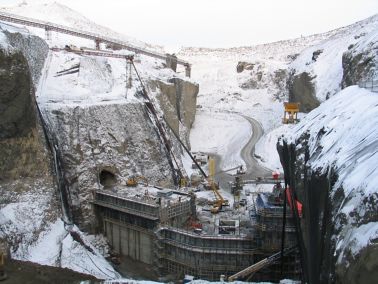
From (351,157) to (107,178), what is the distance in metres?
24.7

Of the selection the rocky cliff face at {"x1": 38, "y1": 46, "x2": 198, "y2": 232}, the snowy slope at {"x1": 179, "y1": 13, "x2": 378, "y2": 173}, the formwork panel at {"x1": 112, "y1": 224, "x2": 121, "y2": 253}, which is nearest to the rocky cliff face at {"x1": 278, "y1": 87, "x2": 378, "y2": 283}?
the formwork panel at {"x1": 112, "y1": 224, "x2": 121, "y2": 253}

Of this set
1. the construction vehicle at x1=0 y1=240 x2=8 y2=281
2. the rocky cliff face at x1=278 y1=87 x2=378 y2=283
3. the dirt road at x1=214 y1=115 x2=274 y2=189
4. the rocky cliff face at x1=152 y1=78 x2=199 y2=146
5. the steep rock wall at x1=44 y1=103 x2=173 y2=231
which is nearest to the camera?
the rocky cliff face at x1=278 y1=87 x2=378 y2=283

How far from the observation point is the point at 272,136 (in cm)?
4366

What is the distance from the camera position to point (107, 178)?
3312cm

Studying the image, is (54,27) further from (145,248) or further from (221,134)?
(145,248)

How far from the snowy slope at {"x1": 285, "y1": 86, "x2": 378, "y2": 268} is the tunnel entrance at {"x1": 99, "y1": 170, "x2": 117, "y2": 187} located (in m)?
18.6

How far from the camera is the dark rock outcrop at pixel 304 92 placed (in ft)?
147

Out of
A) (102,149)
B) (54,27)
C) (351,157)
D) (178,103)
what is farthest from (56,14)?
(351,157)

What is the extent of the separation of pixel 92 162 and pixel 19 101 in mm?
7408

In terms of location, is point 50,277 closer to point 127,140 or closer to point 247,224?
point 247,224

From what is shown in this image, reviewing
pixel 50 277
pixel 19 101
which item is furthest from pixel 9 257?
pixel 19 101

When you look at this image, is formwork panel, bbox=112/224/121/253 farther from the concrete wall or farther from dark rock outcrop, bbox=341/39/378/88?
dark rock outcrop, bbox=341/39/378/88

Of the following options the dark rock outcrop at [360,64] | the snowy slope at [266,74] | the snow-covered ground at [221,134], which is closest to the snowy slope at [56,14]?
the snowy slope at [266,74]

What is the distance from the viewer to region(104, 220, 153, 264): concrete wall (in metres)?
27.6
